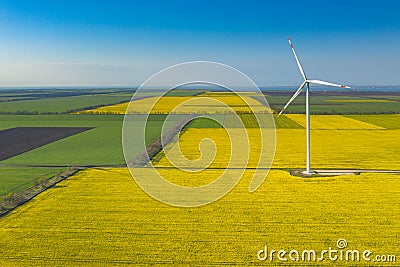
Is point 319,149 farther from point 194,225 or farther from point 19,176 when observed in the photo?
point 19,176

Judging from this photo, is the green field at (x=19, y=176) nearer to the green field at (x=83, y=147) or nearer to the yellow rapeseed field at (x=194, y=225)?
the green field at (x=83, y=147)

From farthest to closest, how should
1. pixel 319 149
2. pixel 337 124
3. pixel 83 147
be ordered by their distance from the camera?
pixel 337 124, pixel 83 147, pixel 319 149

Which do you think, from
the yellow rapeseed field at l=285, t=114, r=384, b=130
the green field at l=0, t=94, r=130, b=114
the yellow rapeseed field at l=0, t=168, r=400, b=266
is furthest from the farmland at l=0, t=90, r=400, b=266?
the green field at l=0, t=94, r=130, b=114

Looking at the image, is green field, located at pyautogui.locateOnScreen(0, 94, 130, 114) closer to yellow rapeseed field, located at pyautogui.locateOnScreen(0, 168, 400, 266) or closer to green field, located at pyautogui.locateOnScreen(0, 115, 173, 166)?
green field, located at pyautogui.locateOnScreen(0, 115, 173, 166)

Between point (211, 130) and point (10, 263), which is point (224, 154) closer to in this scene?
point (211, 130)

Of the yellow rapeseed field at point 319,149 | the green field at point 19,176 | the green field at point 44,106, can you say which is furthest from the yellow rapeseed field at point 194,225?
the green field at point 44,106

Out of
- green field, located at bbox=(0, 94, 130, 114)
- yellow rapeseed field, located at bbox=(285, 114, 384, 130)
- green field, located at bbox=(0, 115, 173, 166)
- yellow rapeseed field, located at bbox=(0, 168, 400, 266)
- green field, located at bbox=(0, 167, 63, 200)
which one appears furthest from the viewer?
green field, located at bbox=(0, 94, 130, 114)

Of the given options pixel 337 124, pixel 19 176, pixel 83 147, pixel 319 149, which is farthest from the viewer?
pixel 337 124

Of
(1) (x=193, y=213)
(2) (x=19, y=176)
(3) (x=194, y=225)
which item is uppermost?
(2) (x=19, y=176)

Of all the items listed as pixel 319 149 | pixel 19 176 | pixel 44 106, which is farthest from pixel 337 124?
pixel 44 106

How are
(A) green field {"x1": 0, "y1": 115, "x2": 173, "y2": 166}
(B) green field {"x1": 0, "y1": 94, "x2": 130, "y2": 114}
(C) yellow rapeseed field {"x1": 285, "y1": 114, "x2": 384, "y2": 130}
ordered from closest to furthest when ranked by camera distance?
(A) green field {"x1": 0, "y1": 115, "x2": 173, "y2": 166}
(C) yellow rapeseed field {"x1": 285, "y1": 114, "x2": 384, "y2": 130}
(B) green field {"x1": 0, "y1": 94, "x2": 130, "y2": 114}
